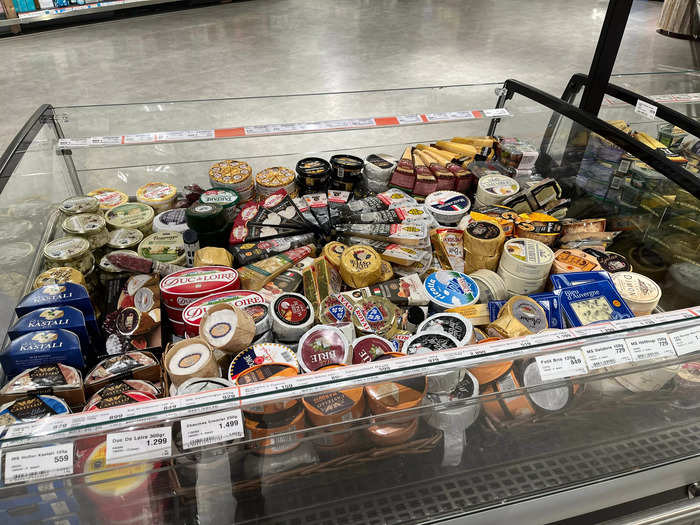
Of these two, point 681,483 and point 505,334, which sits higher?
point 505,334

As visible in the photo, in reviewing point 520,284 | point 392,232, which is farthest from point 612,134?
point 392,232

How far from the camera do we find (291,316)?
1662mm

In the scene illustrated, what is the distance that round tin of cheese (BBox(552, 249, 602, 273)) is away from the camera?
1955 mm

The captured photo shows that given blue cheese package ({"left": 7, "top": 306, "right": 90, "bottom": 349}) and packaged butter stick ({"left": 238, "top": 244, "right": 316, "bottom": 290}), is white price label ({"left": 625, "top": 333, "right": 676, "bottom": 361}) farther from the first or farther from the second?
blue cheese package ({"left": 7, "top": 306, "right": 90, "bottom": 349})

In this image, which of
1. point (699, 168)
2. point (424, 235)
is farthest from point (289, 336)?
point (699, 168)

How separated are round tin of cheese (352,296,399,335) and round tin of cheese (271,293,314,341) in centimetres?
17

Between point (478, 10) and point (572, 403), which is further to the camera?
point (478, 10)

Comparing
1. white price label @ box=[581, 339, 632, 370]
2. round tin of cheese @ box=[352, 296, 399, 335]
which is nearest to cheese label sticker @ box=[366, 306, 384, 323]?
round tin of cheese @ box=[352, 296, 399, 335]

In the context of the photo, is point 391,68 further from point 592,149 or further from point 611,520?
point 611,520

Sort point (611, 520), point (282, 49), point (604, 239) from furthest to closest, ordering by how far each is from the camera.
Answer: point (282, 49)
point (604, 239)
point (611, 520)

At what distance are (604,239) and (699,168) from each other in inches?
43.3

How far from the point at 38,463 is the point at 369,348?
899 mm

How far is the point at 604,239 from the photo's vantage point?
2230 mm

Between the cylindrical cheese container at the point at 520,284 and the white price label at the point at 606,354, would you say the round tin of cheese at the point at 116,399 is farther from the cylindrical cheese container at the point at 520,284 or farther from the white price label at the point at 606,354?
the cylindrical cheese container at the point at 520,284
